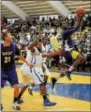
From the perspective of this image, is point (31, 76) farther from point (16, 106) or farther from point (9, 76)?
point (16, 106)

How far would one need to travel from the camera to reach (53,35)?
1727cm

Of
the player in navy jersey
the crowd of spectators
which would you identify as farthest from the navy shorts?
the crowd of spectators

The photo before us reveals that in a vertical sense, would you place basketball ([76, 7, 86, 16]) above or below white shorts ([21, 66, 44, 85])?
above

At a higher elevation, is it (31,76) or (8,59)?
(8,59)

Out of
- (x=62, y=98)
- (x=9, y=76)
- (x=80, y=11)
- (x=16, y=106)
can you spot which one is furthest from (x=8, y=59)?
(x=62, y=98)

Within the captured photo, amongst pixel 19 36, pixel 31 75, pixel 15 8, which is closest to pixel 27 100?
pixel 31 75

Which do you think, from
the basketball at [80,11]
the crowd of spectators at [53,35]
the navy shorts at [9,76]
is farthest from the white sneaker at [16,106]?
the basketball at [80,11]

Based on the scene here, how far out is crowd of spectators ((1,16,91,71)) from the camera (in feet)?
48.9

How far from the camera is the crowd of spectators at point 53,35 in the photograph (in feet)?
48.9

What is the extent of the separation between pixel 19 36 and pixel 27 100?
1300 centimetres

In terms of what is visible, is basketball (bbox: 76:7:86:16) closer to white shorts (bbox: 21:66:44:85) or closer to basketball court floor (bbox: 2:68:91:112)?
white shorts (bbox: 21:66:44:85)

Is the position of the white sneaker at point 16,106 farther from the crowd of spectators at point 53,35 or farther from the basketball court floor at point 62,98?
the crowd of spectators at point 53,35

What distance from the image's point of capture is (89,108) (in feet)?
23.7

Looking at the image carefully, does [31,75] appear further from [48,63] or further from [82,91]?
[48,63]
